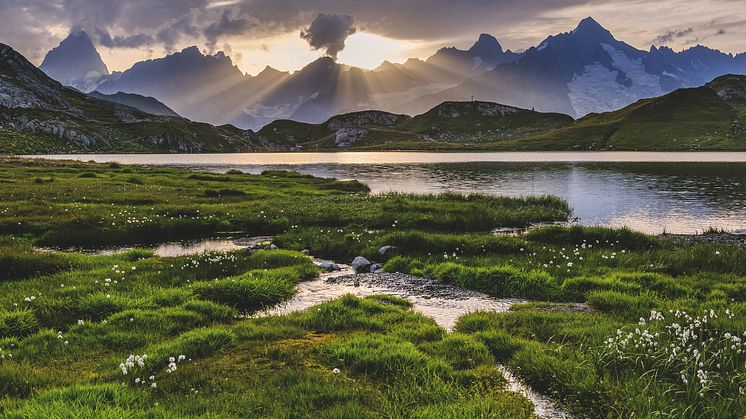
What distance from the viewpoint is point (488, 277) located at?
17.6 m

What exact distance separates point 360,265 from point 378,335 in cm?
916

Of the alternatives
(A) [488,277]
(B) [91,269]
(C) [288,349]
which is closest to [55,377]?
(C) [288,349]

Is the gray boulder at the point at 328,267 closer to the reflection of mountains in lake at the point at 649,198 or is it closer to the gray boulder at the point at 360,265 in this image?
the gray boulder at the point at 360,265

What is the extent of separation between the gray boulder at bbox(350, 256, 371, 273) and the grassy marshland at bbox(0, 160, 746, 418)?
59.7 inches

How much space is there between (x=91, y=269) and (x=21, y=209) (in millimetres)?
20173

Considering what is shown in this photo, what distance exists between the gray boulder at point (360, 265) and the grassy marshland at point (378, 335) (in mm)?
1517

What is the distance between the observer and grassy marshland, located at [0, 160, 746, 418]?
8.27 meters

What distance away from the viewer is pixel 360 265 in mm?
20891

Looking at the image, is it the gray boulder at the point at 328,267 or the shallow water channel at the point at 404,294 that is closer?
the shallow water channel at the point at 404,294

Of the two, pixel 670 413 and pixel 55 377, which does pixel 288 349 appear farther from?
pixel 670 413

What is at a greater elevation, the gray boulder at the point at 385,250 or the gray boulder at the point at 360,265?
the gray boulder at the point at 385,250

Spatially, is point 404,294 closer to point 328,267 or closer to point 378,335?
point 328,267

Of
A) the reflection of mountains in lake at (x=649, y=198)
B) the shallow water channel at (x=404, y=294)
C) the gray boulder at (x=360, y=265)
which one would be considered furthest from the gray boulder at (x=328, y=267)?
the reflection of mountains in lake at (x=649, y=198)

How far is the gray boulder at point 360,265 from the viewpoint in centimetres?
2072
